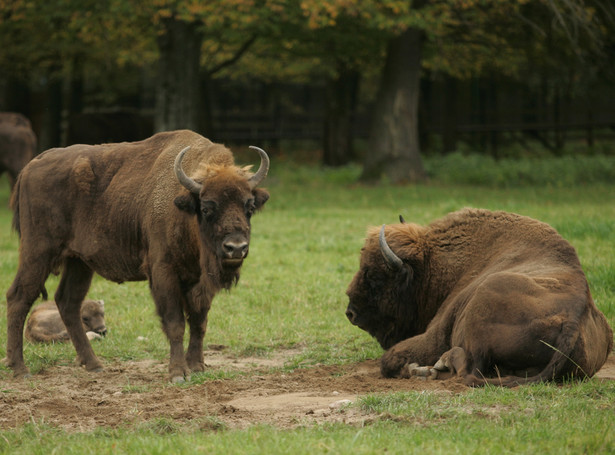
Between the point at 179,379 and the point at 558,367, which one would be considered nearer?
the point at 558,367

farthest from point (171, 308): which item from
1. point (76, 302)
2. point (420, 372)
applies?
point (420, 372)

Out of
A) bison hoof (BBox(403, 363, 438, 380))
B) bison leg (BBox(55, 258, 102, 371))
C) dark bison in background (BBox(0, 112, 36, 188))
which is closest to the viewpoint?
bison hoof (BBox(403, 363, 438, 380))

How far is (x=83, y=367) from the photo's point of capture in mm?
7836

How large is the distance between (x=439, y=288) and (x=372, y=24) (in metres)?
13.6

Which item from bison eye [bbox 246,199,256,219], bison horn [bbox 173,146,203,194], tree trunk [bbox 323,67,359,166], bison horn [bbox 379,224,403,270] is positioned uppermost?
bison horn [bbox 173,146,203,194]

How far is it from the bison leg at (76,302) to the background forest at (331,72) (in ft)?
39.9

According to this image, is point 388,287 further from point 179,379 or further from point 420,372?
point 179,379

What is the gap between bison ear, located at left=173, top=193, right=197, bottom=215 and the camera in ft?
22.6

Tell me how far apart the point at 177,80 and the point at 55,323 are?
44.1 feet

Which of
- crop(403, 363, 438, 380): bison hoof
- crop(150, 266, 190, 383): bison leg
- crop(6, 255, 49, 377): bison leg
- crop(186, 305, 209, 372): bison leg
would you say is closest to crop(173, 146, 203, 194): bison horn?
crop(150, 266, 190, 383): bison leg

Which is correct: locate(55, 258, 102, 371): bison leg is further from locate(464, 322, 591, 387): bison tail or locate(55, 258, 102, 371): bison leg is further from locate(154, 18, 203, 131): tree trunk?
locate(154, 18, 203, 131): tree trunk

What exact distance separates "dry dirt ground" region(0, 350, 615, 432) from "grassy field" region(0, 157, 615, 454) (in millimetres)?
239

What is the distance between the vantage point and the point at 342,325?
29.9 ft

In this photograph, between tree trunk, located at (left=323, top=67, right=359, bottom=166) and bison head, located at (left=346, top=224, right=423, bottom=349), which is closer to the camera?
bison head, located at (left=346, top=224, right=423, bottom=349)
